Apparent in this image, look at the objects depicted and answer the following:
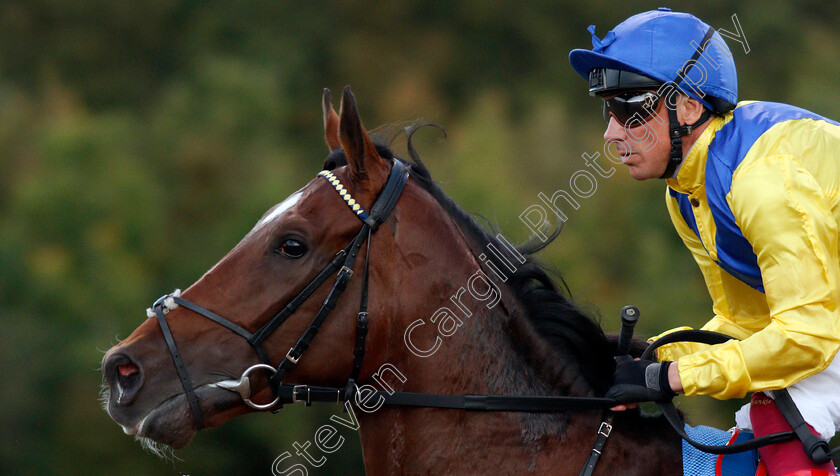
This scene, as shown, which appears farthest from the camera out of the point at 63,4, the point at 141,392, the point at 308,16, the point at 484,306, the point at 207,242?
the point at 308,16

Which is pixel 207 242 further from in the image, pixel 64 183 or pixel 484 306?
pixel 484 306

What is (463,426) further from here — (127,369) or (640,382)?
(127,369)

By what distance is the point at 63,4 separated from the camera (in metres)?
16.2

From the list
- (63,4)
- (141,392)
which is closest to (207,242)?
(141,392)

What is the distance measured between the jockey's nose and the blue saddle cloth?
5.36 feet

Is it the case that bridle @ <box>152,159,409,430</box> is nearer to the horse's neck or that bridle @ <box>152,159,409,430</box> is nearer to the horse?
the horse

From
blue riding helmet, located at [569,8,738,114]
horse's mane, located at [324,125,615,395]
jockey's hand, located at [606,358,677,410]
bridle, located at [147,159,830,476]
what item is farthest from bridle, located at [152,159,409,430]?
blue riding helmet, located at [569,8,738,114]

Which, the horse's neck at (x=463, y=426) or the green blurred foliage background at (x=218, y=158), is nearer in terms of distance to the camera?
the horse's neck at (x=463, y=426)

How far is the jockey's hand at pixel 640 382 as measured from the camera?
2.36 metres

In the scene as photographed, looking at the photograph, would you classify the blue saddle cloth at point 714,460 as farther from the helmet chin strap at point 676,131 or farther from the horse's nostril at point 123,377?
the horse's nostril at point 123,377

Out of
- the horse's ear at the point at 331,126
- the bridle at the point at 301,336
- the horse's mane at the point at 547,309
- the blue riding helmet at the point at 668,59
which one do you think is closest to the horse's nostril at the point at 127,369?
the bridle at the point at 301,336

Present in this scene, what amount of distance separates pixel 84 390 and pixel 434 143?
15.8ft

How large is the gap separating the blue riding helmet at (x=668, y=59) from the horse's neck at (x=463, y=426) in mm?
889

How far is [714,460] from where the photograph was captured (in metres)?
2.45
